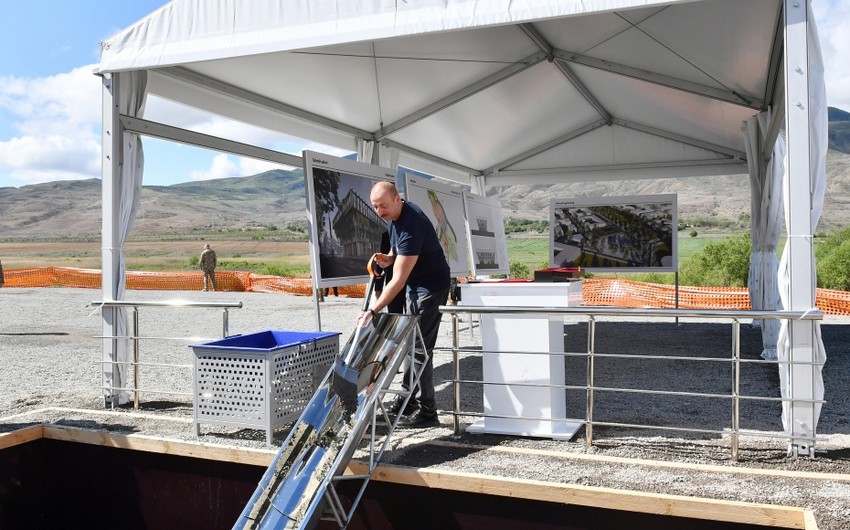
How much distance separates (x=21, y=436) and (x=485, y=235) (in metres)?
6.48

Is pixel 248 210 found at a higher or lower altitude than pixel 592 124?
higher

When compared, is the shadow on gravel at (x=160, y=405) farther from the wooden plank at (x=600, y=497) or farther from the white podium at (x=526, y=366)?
the white podium at (x=526, y=366)

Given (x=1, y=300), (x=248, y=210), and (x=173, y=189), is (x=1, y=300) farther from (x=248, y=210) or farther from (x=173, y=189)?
(x=248, y=210)

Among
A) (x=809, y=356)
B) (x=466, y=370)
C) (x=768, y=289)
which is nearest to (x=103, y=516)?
(x=466, y=370)

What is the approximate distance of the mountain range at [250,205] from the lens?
3374 inches

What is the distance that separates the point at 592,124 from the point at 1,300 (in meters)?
16.0

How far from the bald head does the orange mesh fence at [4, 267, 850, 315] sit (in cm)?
1264

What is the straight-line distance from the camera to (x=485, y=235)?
10.1m

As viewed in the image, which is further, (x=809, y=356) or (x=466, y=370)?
(x=466, y=370)

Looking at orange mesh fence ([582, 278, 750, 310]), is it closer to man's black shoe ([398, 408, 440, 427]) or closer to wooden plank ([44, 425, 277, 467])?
man's black shoe ([398, 408, 440, 427])

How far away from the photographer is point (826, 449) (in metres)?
4.23

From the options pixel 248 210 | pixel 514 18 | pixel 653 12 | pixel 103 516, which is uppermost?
pixel 248 210

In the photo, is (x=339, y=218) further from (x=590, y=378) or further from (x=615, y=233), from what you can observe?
(x=615, y=233)

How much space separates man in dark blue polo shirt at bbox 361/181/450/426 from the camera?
4441 mm
